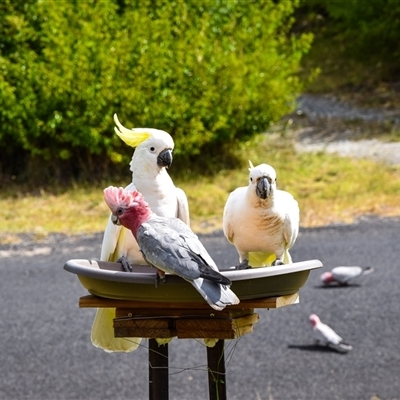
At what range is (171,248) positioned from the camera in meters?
2.20

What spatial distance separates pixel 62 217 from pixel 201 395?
172 inches

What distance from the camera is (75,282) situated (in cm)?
707

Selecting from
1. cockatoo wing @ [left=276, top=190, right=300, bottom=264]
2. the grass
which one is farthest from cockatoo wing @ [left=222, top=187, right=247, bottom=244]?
the grass

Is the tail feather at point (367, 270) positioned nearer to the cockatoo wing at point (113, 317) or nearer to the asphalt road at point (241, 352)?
the asphalt road at point (241, 352)

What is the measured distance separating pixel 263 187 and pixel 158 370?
699 millimetres

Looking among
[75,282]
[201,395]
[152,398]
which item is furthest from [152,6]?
[152,398]

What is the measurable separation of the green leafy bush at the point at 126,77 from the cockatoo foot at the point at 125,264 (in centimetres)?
679

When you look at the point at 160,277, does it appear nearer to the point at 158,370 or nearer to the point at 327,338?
the point at 158,370

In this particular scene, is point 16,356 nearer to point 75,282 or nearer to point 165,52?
point 75,282

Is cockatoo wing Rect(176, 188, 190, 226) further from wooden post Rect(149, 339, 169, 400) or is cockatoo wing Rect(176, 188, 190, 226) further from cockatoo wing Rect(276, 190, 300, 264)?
wooden post Rect(149, 339, 169, 400)

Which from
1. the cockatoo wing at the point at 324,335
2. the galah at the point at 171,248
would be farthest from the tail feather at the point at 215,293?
the cockatoo wing at the point at 324,335

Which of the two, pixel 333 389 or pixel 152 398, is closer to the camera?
pixel 152 398

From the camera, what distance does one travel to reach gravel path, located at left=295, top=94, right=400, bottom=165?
36.5ft

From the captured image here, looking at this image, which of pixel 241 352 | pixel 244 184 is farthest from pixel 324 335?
pixel 244 184
